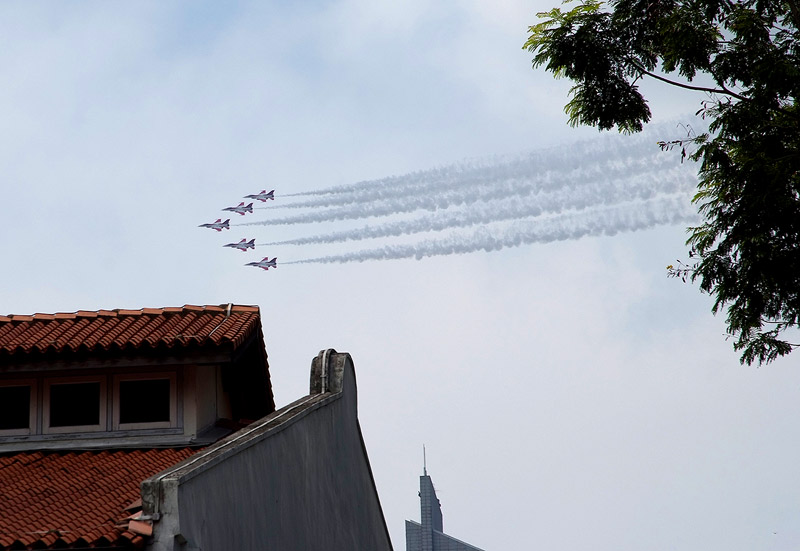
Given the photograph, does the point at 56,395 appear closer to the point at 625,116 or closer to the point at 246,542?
the point at 246,542

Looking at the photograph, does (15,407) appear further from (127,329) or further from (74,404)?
(127,329)

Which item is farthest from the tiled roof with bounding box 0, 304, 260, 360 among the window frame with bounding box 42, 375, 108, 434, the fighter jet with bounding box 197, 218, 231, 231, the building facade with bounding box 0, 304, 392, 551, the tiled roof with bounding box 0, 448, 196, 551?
the fighter jet with bounding box 197, 218, 231, 231

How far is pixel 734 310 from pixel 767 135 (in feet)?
9.02

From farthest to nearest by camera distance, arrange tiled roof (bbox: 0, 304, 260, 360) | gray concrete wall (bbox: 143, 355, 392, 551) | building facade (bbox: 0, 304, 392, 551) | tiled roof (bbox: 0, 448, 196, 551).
Answer: 1. tiled roof (bbox: 0, 304, 260, 360)
2. building facade (bbox: 0, 304, 392, 551)
3. gray concrete wall (bbox: 143, 355, 392, 551)
4. tiled roof (bbox: 0, 448, 196, 551)

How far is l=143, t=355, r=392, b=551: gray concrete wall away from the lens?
1113cm

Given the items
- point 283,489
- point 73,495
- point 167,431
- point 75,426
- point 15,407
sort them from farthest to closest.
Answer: point 15,407 < point 75,426 < point 167,431 < point 283,489 < point 73,495

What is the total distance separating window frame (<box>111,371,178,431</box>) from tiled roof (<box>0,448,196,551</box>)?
2.24 feet

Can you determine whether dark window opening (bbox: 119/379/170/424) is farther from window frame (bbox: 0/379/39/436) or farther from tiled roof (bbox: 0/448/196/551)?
window frame (bbox: 0/379/39/436)

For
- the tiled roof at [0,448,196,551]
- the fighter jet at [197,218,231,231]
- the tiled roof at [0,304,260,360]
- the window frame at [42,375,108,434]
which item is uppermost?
the fighter jet at [197,218,231,231]

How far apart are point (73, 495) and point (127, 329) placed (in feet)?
12.5

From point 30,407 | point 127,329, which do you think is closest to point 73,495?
point 30,407

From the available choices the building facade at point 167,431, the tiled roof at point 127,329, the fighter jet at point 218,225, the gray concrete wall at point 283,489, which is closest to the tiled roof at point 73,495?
the building facade at point 167,431

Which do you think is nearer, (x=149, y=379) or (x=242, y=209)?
(x=149, y=379)

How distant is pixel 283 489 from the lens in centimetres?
1495
